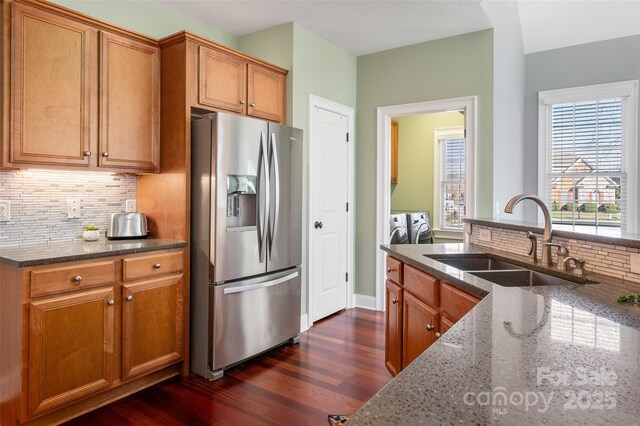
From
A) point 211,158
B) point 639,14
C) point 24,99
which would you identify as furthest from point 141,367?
point 639,14

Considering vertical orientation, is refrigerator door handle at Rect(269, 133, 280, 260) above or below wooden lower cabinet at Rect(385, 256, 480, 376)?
above

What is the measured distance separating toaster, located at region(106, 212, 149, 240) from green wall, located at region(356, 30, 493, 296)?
7.54 ft

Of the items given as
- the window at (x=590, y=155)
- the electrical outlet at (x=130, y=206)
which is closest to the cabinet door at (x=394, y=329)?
the electrical outlet at (x=130, y=206)

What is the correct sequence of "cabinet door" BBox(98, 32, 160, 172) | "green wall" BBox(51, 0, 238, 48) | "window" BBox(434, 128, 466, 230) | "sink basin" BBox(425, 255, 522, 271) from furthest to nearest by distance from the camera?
"window" BBox(434, 128, 466, 230)
"green wall" BBox(51, 0, 238, 48)
"cabinet door" BBox(98, 32, 160, 172)
"sink basin" BBox(425, 255, 522, 271)

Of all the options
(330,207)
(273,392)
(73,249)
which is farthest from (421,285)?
(330,207)

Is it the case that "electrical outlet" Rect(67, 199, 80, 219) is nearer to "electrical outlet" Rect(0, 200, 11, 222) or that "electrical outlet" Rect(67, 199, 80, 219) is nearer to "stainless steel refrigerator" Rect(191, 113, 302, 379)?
"electrical outlet" Rect(0, 200, 11, 222)

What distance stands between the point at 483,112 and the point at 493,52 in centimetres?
53

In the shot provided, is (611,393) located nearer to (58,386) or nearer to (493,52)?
(58,386)

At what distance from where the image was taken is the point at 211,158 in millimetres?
2785

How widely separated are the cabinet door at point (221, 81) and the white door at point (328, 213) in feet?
2.91

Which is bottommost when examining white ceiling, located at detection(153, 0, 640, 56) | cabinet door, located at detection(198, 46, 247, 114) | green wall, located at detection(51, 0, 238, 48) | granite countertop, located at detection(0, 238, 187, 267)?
granite countertop, located at detection(0, 238, 187, 267)

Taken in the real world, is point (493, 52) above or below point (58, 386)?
above

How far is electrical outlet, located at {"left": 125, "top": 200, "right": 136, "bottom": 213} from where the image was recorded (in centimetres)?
313

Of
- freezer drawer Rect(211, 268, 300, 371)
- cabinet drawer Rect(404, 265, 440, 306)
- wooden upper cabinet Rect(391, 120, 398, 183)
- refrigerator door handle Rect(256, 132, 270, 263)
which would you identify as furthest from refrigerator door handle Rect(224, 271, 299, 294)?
wooden upper cabinet Rect(391, 120, 398, 183)
